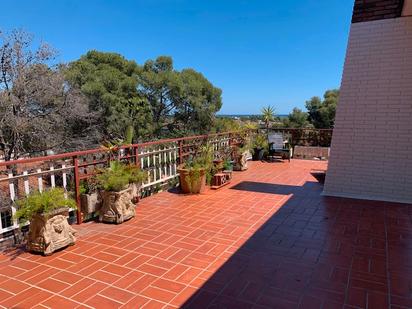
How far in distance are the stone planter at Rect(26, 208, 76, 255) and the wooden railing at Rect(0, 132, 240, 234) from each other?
36 centimetres

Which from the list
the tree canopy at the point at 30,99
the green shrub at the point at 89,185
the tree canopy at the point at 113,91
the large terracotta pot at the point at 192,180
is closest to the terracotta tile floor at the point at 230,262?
the green shrub at the point at 89,185

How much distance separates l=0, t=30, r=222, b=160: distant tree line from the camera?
8.66m

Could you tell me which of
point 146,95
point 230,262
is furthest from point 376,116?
point 146,95

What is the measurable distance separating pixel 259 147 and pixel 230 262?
6650mm

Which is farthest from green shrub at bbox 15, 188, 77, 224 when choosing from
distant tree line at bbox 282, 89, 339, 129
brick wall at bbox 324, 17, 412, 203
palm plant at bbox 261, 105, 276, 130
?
distant tree line at bbox 282, 89, 339, 129

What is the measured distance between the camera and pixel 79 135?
11.3 metres

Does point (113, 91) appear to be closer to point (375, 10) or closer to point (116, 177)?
point (116, 177)

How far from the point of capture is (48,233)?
9.59 feet

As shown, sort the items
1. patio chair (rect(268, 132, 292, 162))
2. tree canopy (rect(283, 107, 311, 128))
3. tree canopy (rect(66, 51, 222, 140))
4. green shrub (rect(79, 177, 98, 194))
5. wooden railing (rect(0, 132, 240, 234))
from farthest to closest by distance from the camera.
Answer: tree canopy (rect(283, 107, 311, 128)) → tree canopy (rect(66, 51, 222, 140)) → patio chair (rect(268, 132, 292, 162)) → green shrub (rect(79, 177, 98, 194)) → wooden railing (rect(0, 132, 240, 234))

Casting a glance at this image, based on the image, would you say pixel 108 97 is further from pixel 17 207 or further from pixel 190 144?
pixel 17 207

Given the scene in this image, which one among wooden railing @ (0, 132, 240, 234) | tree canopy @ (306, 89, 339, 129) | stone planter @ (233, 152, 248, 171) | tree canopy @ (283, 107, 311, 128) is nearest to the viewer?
wooden railing @ (0, 132, 240, 234)

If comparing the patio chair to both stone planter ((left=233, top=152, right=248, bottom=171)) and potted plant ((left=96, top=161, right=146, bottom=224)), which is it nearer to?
Result: stone planter ((left=233, top=152, right=248, bottom=171))

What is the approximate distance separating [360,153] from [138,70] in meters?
13.7

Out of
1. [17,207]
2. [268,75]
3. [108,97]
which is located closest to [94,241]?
[17,207]
